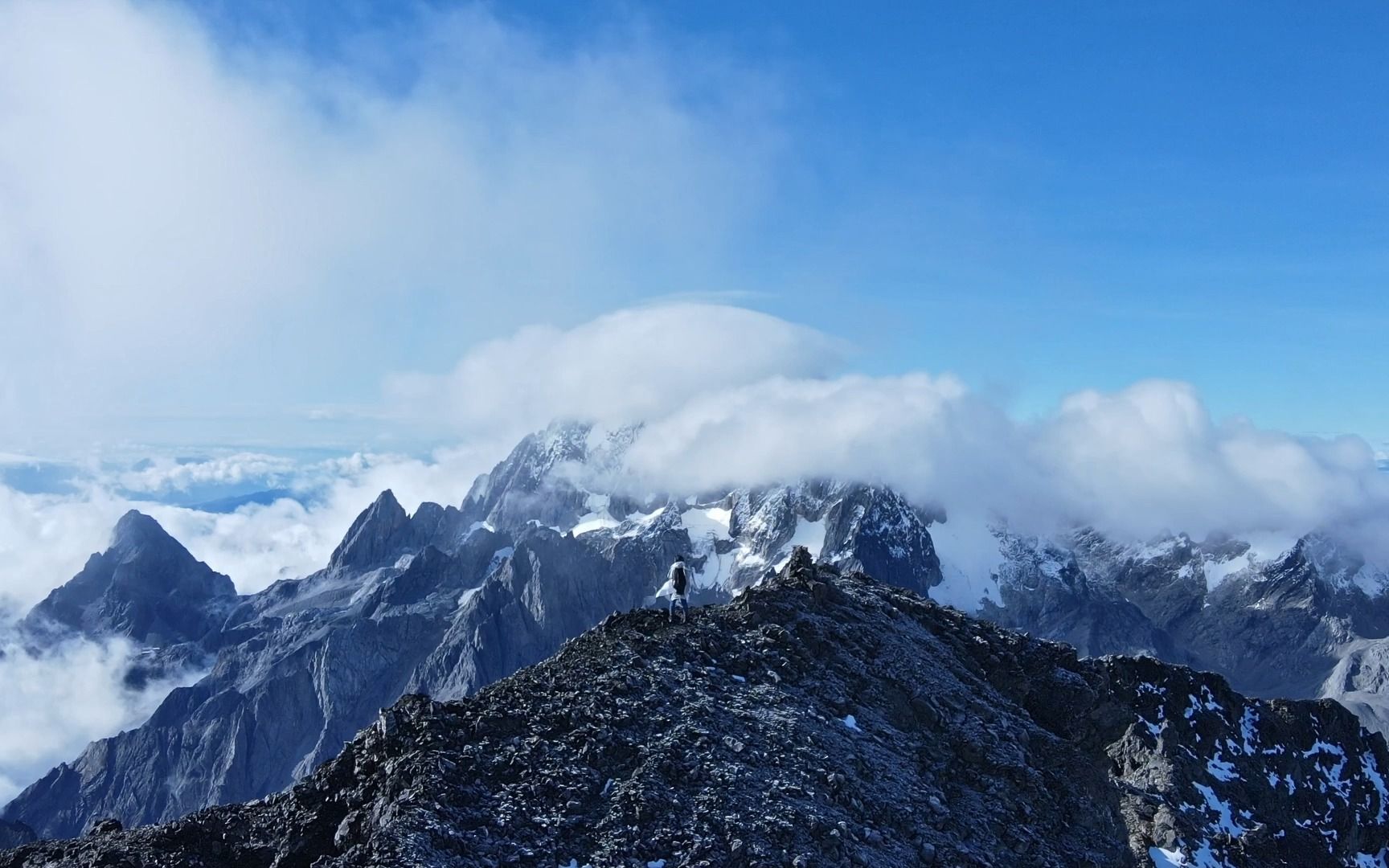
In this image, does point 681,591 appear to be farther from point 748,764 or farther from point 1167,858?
point 1167,858

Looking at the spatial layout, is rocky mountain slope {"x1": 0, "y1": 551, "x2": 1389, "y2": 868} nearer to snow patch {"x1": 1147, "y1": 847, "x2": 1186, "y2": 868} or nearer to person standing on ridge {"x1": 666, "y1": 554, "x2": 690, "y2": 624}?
snow patch {"x1": 1147, "y1": 847, "x2": 1186, "y2": 868}

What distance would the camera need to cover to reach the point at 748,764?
3650 centimetres

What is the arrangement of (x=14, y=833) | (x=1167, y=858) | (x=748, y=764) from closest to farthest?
1. (x=748, y=764)
2. (x=1167, y=858)
3. (x=14, y=833)

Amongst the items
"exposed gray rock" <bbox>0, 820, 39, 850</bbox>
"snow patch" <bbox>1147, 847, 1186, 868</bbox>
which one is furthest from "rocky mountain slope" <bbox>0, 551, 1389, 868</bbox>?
"exposed gray rock" <bbox>0, 820, 39, 850</bbox>

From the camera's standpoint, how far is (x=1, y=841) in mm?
152250

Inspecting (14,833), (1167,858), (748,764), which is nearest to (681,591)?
(748,764)

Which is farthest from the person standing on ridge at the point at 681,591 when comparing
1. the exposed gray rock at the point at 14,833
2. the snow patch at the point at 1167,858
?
the exposed gray rock at the point at 14,833

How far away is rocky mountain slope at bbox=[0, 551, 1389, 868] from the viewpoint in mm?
31562

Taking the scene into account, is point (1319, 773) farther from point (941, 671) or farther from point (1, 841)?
point (1, 841)

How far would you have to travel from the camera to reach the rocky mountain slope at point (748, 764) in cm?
3156

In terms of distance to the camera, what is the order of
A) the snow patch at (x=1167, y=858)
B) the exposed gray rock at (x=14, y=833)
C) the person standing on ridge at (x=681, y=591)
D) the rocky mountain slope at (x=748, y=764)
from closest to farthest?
the rocky mountain slope at (x=748, y=764) → the person standing on ridge at (x=681, y=591) → the snow patch at (x=1167, y=858) → the exposed gray rock at (x=14, y=833)

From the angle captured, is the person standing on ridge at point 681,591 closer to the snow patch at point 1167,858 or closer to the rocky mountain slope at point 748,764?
the rocky mountain slope at point 748,764

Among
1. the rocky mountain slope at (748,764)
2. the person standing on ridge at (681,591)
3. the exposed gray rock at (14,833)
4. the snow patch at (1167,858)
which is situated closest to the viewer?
the rocky mountain slope at (748,764)

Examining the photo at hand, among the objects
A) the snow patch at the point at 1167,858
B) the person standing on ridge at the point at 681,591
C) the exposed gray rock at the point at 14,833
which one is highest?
the person standing on ridge at the point at 681,591
